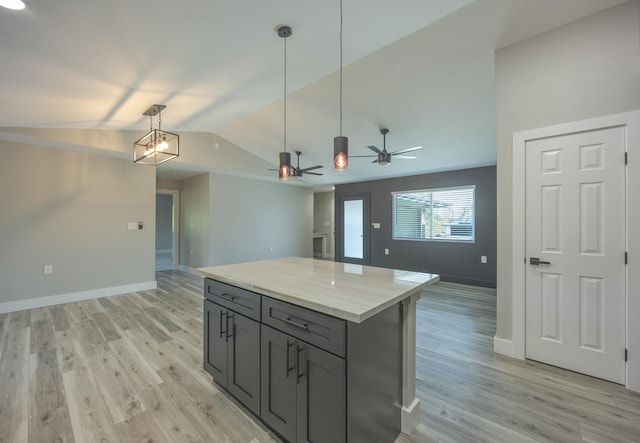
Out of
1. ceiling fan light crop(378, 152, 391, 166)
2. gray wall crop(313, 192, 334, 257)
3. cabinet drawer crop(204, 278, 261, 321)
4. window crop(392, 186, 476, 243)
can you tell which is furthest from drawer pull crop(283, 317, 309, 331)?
gray wall crop(313, 192, 334, 257)

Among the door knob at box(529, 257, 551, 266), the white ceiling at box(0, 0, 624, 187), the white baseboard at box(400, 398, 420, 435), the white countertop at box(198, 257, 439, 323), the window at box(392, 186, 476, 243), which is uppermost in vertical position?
the white ceiling at box(0, 0, 624, 187)

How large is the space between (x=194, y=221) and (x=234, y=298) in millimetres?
5385

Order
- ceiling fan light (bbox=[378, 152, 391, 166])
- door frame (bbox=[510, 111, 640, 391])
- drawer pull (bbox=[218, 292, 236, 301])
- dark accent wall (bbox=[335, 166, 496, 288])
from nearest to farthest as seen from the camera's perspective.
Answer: drawer pull (bbox=[218, 292, 236, 301]) → door frame (bbox=[510, 111, 640, 391]) → ceiling fan light (bbox=[378, 152, 391, 166]) → dark accent wall (bbox=[335, 166, 496, 288])

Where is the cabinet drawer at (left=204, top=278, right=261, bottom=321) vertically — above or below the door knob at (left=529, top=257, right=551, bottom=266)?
below

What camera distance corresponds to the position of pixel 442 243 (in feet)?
19.2

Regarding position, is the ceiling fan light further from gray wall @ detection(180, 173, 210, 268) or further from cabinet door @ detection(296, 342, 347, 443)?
gray wall @ detection(180, 173, 210, 268)

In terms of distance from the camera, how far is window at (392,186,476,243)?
18.4ft

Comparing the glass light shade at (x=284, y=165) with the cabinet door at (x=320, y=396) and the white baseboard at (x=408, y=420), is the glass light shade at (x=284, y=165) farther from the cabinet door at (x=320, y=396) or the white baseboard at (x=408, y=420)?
the white baseboard at (x=408, y=420)

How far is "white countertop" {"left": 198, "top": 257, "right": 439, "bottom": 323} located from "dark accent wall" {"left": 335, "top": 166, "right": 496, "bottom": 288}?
421 cm

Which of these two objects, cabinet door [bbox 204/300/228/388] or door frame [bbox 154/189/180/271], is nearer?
cabinet door [bbox 204/300/228/388]

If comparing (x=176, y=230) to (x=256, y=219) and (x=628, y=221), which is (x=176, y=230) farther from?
(x=628, y=221)

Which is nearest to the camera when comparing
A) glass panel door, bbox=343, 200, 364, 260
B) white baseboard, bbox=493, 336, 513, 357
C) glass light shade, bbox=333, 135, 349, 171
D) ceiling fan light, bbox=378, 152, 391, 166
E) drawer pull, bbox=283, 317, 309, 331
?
drawer pull, bbox=283, 317, 309, 331

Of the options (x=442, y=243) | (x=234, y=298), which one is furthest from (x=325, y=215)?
(x=234, y=298)

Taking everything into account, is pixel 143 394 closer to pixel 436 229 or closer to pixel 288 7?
pixel 288 7
